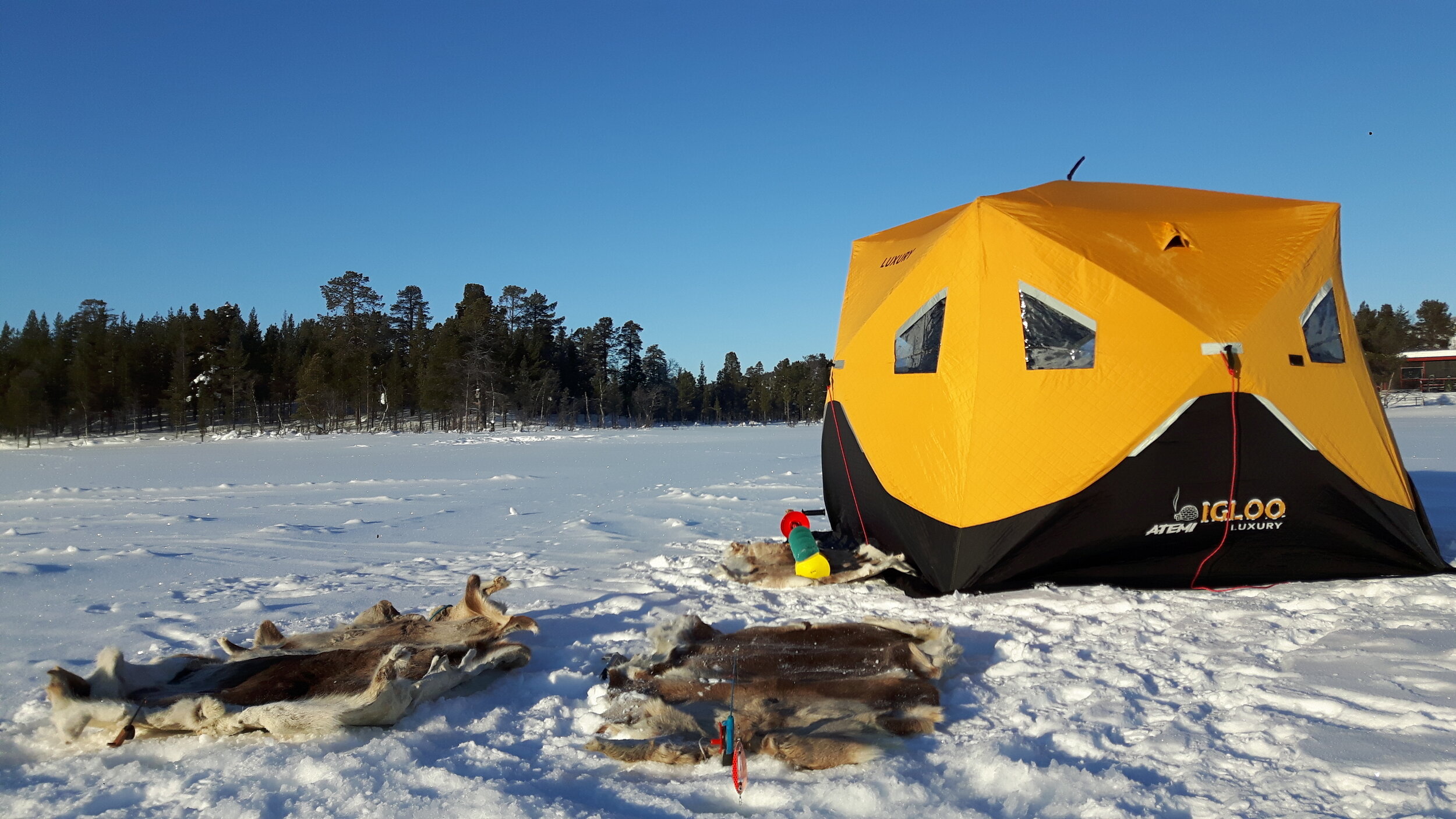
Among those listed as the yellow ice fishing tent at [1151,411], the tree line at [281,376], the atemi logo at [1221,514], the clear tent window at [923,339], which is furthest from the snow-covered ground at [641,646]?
the tree line at [281,376]

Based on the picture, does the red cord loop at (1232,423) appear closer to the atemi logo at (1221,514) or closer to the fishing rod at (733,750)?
the atemi logo at (1221,514)

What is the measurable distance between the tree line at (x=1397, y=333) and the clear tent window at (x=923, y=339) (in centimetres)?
5508

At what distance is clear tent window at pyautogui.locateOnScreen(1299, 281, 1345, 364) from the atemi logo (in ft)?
3.35

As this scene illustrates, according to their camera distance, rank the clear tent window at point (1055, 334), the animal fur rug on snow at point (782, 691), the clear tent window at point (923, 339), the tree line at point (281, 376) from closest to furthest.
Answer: the animal fur rug on snow at point (782, 691)
the clear tent window at point (1055, 334)
the clear tent window at point (923, 339)
the tree line at point (281, 376)

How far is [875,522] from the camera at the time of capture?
584cm

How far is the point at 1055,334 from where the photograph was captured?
15.7ft

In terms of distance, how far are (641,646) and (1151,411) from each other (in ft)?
10.7

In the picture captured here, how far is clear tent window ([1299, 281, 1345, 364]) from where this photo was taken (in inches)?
194

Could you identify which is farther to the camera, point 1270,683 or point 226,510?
point 226,510

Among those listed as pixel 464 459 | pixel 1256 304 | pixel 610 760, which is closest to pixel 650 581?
pixel 610 760

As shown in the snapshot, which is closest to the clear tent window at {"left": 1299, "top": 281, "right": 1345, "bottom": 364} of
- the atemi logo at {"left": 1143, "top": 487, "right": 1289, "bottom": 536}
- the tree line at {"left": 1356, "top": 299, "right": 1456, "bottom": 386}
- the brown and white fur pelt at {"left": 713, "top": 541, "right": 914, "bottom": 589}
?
the atemi logo at {"left": 1143, "top": 487, "right": 1289, "bottom": 536}

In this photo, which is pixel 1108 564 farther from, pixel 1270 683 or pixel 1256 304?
pixel 1256 304

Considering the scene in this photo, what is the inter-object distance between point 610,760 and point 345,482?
12561mm

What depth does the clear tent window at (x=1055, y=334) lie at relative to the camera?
15.5 feet
